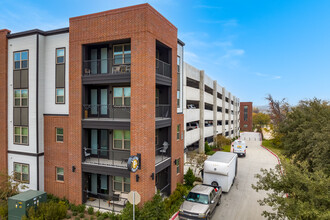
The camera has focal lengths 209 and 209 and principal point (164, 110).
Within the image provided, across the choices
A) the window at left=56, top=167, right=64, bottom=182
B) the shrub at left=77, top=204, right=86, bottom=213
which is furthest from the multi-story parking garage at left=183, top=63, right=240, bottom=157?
the shrub at left=77, top=204, right=86, bottom=213

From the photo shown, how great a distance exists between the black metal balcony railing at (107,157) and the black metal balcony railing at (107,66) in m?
5.49

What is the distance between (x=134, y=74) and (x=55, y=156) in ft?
29.4

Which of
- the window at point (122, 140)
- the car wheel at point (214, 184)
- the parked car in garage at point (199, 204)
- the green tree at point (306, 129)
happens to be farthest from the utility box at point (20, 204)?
the green tree at point (306, 129)

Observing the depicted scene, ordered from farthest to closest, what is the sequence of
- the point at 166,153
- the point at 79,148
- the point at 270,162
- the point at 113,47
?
the point at 270,162, the point at 166,153, the point at 113,47, the point at 79,148

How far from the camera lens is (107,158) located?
15.3 m

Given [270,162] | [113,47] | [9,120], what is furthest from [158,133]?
[270,162]

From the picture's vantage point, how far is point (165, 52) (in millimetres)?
16641

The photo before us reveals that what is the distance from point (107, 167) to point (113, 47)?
8402 millimetres

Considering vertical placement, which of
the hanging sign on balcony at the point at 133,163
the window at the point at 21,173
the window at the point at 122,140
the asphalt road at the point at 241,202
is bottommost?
the asphalt road at the point at 241,202

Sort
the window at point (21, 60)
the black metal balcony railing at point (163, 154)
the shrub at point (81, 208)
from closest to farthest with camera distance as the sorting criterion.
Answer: the shrub at point (81, 208) → the black metal balcony railing at point (163, 154) → the window at point (21, 60)

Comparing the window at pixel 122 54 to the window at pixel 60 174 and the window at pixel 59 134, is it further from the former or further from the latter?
the window at pixel 60 174

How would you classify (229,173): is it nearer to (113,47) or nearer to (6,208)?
(113,47)

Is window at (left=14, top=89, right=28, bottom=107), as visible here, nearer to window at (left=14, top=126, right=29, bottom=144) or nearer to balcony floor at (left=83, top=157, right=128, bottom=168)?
window at (left=14, top=126, right=29, bottom=144)

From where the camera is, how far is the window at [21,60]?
16000 mm
